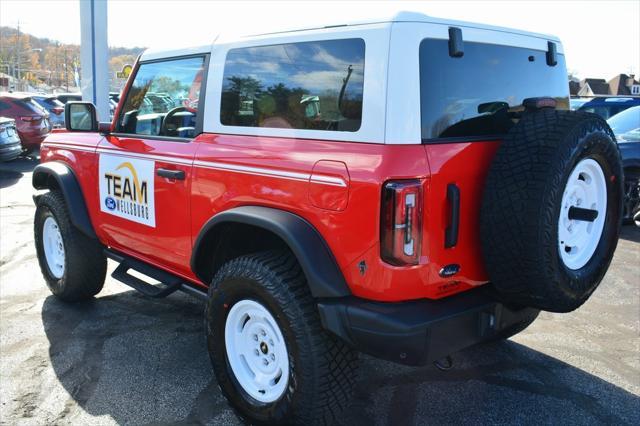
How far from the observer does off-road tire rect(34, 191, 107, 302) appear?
4.34 m

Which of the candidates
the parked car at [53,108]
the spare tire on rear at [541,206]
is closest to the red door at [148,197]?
the spare tire on rear at [541,206]

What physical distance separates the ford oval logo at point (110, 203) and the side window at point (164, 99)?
48cm

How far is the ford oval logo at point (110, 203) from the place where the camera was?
392 cm

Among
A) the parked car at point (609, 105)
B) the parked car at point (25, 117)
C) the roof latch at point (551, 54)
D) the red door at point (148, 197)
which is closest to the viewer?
the roof latch at point (551, 54)

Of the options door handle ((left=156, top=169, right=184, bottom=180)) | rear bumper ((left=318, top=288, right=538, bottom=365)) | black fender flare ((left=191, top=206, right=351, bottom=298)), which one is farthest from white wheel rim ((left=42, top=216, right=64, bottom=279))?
rear bumper ((left=318, top=288, right=538, bottom=365))

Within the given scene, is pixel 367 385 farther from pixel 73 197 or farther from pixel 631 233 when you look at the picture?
pixel 631 233

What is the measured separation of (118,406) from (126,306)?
1.61 m

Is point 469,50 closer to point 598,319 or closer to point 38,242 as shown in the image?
point 598,319

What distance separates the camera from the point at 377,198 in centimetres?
229

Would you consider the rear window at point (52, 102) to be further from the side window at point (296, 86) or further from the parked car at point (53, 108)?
the side window at point (296, 86)

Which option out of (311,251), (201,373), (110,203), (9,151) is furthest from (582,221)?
(9,151)

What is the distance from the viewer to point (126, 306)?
15.1 ft

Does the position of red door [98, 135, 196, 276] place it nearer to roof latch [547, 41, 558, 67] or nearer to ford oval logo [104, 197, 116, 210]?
ford oval logo [104, 197, 116, 210]

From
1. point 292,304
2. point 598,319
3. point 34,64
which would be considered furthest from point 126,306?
point 34,64
